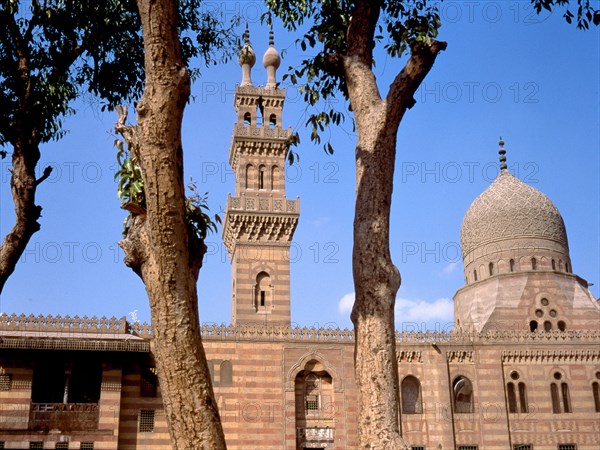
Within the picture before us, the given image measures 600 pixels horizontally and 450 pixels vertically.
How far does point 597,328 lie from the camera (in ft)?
102

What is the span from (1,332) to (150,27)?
18.7 metres

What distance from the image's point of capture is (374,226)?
8312mm

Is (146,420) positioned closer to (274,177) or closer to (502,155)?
(274,177)

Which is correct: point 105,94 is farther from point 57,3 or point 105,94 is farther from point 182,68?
point 182,68

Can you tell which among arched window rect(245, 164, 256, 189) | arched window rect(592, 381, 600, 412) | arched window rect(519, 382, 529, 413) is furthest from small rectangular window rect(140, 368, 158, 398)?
arched window rect(592, 381, 600, 412)

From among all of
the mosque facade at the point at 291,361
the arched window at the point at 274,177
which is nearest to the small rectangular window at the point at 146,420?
the mosque facade at the point at 291,361

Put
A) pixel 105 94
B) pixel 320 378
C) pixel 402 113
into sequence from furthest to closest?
pixel 320 378 < pixel 105 94 < pixel 402 113

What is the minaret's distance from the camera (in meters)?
29.8

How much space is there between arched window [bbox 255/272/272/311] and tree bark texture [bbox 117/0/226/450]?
22484 millimetres

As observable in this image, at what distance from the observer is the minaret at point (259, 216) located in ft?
97.9

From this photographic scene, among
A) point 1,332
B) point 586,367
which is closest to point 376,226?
point 1,332

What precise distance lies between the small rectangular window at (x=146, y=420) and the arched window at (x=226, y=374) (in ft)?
8.38

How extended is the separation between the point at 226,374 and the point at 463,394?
349 inches

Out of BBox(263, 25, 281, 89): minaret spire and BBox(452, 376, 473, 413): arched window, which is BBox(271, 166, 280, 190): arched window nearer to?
BBox(263, 25, 281, 89): minaret spire
